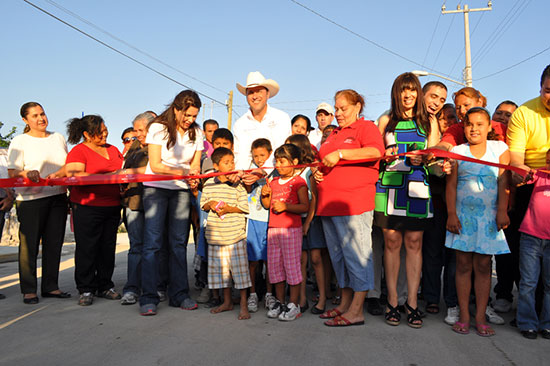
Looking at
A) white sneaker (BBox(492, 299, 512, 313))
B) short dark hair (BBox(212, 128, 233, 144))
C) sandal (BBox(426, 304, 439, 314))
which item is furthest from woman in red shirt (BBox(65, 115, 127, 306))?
white sneaker (BBox(492, 299, 512, 313))

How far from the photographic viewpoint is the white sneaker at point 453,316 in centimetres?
375

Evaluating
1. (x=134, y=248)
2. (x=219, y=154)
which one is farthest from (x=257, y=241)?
(x=134, y=248)

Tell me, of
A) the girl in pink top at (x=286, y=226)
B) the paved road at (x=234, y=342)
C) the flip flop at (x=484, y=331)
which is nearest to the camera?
the paved road at (x=234, y=342)

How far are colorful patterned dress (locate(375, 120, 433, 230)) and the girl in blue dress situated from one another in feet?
0.76

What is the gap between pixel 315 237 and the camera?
4375 mm

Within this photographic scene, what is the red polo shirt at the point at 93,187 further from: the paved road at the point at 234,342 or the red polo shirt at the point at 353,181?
the red polo shirt at the point at 353,181

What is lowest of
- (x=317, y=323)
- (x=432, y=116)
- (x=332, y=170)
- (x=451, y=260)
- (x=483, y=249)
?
(x=317, y=323)

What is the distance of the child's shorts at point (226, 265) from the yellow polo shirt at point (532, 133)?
2767 millimetres

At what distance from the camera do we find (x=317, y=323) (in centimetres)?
380

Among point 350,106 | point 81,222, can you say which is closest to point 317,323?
point 350,106

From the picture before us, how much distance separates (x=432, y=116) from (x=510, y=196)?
1023mm

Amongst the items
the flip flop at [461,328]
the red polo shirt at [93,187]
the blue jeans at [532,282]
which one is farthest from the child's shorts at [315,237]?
the red polo shirt at [93,187]

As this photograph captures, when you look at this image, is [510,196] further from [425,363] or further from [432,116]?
[425,363]

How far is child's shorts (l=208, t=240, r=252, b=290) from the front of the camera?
4234 mm
